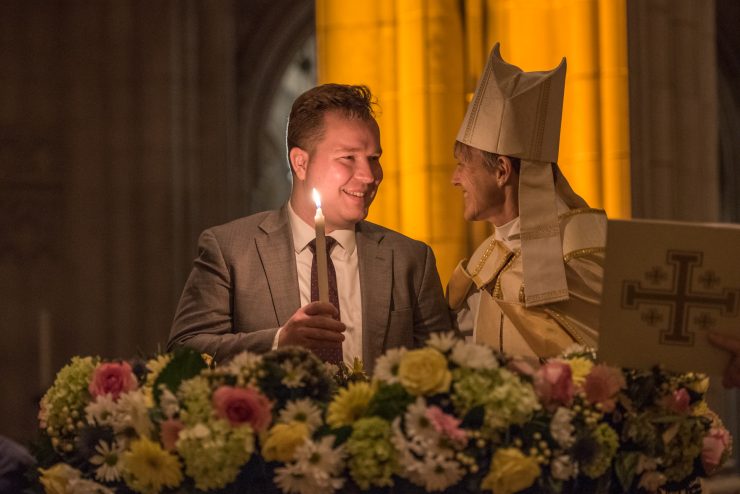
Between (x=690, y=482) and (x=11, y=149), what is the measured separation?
6.09 meters

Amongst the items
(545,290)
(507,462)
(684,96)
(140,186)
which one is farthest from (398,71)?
(140,186)

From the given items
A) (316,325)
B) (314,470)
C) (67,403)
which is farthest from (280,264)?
Result: (314,470)

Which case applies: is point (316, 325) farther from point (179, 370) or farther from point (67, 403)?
point (67, 403)

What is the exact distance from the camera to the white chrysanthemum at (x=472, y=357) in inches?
95.3

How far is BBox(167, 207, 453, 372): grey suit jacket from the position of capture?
3.31 m

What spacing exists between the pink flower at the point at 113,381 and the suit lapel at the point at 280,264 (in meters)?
0.75

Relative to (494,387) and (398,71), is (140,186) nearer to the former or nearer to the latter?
(398,71)

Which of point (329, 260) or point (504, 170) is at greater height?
point (504, 170)

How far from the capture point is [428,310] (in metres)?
3.52

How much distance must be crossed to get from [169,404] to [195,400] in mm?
55

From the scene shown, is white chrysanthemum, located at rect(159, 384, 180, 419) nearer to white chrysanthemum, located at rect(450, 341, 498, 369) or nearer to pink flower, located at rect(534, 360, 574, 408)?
white chrysanthemum, located at rect(450, 341, 498, 369)

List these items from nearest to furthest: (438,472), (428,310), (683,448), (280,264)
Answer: (438,472)
(683,448)
(280,264)
(428,310)

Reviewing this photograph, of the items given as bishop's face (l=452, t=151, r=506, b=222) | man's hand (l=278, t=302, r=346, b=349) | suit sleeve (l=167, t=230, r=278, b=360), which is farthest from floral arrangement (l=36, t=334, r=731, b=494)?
bishop's face (l=452, t=151, r=506, b=222)

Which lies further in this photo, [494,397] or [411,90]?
[411,90]
